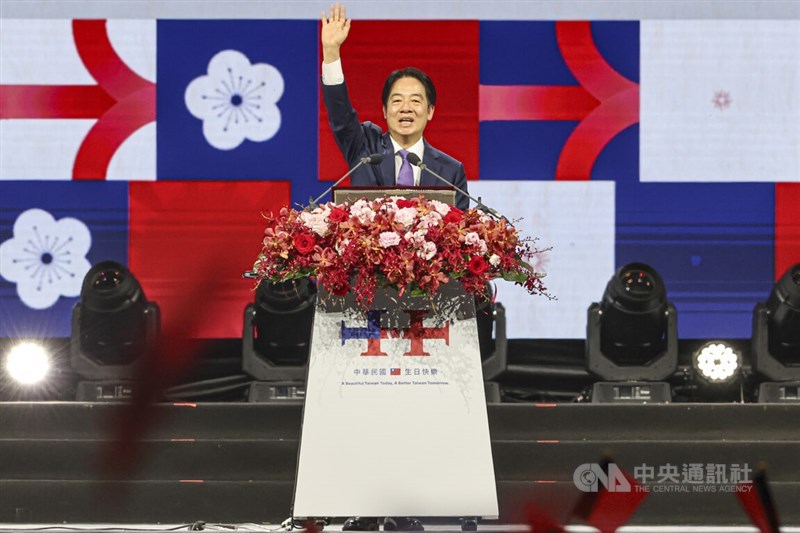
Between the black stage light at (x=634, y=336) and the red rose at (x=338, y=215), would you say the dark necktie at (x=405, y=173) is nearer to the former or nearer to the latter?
the red rose at (x=338, y=215)

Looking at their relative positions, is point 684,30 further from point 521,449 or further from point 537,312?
point 521,449

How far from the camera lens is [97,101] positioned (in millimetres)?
6293

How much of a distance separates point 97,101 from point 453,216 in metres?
3.56

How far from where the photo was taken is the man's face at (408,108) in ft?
12.4

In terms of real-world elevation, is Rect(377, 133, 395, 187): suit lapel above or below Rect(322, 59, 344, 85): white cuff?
below

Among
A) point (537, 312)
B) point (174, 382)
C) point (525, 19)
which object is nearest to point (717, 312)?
point (537, 312)

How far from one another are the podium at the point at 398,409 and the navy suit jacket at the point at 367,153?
583 millimetres

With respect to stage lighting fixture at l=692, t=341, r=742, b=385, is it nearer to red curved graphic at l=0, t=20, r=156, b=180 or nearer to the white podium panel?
the white podium panel

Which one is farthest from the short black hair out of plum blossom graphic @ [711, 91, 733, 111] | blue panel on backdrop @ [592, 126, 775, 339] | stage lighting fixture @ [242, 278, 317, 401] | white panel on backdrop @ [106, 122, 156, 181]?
plum blossom graphic @ [711, 91, 733, 111]

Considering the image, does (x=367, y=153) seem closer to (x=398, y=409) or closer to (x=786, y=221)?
(x=398, y=409)

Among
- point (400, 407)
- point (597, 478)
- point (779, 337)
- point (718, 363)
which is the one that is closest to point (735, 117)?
point (779, 337)

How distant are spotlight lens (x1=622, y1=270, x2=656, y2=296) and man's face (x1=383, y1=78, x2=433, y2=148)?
2.19m

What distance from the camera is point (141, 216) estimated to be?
624 centimetres

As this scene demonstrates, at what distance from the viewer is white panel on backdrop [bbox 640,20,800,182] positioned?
623cm
